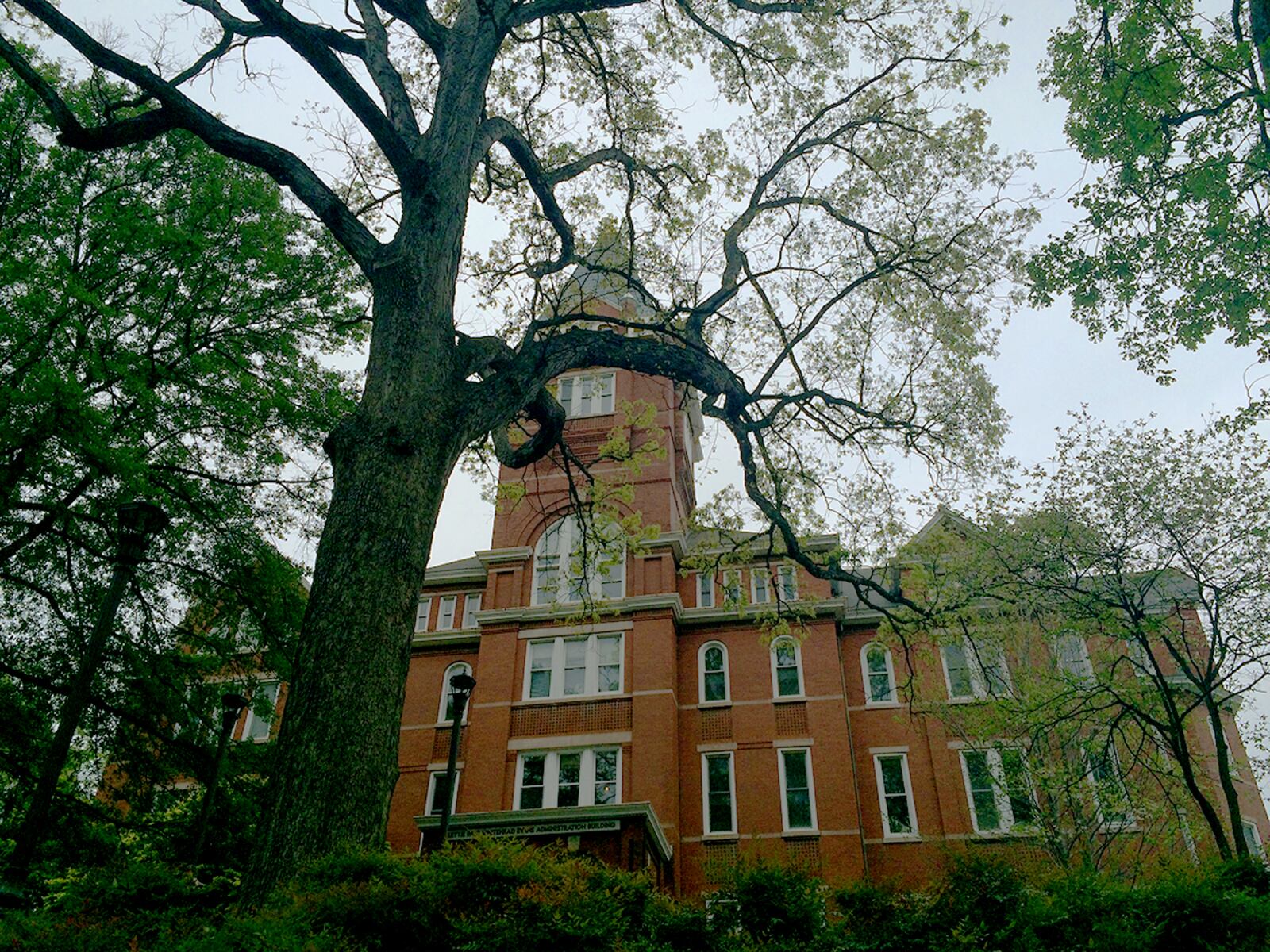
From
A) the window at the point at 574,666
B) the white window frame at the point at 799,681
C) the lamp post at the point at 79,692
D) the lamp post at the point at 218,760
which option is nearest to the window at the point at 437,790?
the window at the point at 574,666

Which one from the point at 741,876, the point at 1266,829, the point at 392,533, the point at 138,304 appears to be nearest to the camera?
the point at 741,876

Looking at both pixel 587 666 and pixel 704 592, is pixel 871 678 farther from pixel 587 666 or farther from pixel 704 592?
pixel 587 666

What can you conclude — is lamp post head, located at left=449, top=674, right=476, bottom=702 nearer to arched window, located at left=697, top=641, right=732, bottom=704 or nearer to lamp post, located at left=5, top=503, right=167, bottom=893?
lamp post, located at left=5, top=503, right=167, bottom=893

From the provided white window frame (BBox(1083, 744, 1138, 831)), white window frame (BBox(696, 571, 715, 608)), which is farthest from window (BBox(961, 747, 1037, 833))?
white window frame (BBox(696, 571, 715, 608))

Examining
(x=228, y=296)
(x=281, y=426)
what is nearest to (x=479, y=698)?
(x=281, y=426)

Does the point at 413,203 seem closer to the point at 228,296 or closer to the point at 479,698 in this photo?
the point at 228,296

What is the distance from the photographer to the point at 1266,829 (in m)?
23.2

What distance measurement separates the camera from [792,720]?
78.5ft

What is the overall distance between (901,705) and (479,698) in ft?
38.3

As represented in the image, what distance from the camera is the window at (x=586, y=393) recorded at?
94.7 feet

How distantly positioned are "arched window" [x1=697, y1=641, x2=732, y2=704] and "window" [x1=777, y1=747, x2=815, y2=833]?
2.34 metres

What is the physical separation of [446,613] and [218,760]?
15.1 metres

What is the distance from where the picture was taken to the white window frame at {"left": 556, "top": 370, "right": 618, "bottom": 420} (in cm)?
2875

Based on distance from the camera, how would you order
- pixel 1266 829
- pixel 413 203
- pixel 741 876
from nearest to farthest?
pixel 741 876, pixel 413 203, pixel 1266 829
